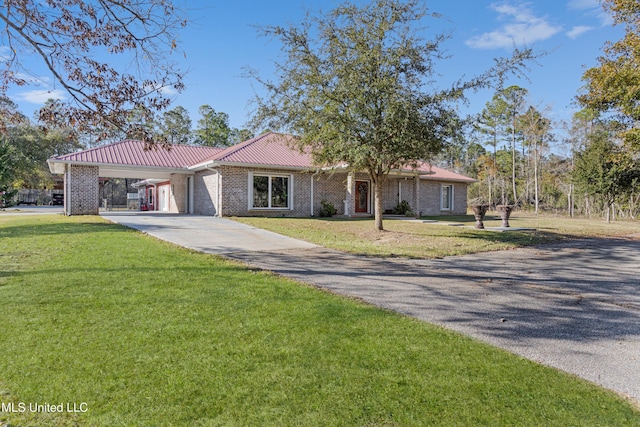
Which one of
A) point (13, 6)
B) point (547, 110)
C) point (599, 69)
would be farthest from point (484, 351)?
point (547, 110)

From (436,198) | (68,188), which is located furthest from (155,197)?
(436,198)

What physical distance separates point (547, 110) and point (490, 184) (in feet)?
29.9

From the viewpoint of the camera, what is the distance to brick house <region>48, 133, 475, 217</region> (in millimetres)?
18891

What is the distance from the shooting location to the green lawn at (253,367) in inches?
97.3

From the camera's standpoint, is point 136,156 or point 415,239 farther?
point 136,156

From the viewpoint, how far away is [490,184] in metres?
42.6

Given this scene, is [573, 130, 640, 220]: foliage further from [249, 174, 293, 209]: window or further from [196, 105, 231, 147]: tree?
[196, 105, 231, 147]: tree

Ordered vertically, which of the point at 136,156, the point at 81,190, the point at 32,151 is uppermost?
the point at 32,151

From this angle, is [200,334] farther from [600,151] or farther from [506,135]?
[506,135]

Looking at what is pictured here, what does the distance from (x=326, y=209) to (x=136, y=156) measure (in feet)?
35.9

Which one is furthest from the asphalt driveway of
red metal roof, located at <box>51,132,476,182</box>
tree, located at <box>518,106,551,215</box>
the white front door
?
tree, located at <box>518,106,551,215</box>

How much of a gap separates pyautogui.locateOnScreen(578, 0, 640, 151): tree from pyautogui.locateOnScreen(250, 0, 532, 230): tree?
16.2 feet

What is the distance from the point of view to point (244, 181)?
19.4 meters

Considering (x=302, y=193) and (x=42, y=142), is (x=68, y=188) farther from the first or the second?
(x=42, y=142)
